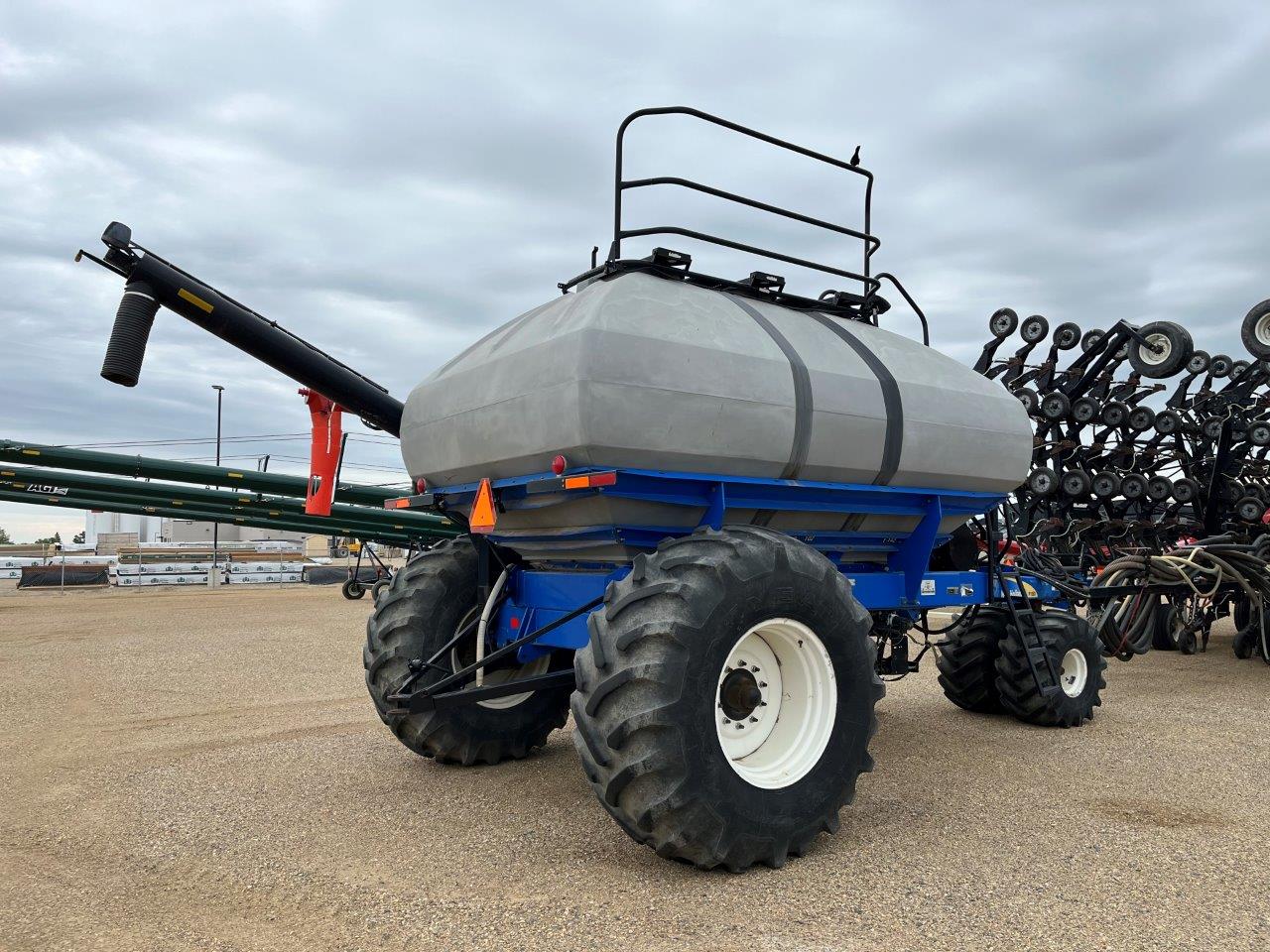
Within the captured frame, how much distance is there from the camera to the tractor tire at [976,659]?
706 centimetres

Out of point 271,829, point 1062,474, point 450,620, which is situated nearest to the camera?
point 271,829

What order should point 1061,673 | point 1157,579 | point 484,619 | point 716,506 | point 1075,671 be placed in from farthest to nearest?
point 1157,579 → point 1075,671 → point 1061,673 → point 484,619 → point 716,506

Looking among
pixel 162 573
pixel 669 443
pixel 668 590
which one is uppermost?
pixel 669 443

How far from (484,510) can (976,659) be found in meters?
4.29

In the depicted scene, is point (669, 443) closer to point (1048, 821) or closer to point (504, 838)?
point (504, 838)

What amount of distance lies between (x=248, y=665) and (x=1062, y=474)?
12167mm

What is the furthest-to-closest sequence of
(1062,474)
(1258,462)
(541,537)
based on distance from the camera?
1. (1062,474)
2. (1258,462)
3. (541,537)

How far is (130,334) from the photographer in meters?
9.09

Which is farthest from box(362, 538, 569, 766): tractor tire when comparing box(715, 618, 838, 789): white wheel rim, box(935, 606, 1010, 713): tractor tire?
box(935, 606, 1010, 713): tractor tire

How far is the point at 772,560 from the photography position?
404cm

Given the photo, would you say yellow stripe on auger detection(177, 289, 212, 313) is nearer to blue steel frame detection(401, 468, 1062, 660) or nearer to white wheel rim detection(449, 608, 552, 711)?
blue steel frame detection(401, 468, 1062, 660)

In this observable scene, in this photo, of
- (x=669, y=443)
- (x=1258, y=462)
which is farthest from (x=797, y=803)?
(x=1258, y=462)

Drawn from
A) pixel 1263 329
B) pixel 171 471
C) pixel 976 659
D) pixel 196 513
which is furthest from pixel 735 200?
pixel 196 513

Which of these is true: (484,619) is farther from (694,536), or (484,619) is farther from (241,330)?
(241,330)
